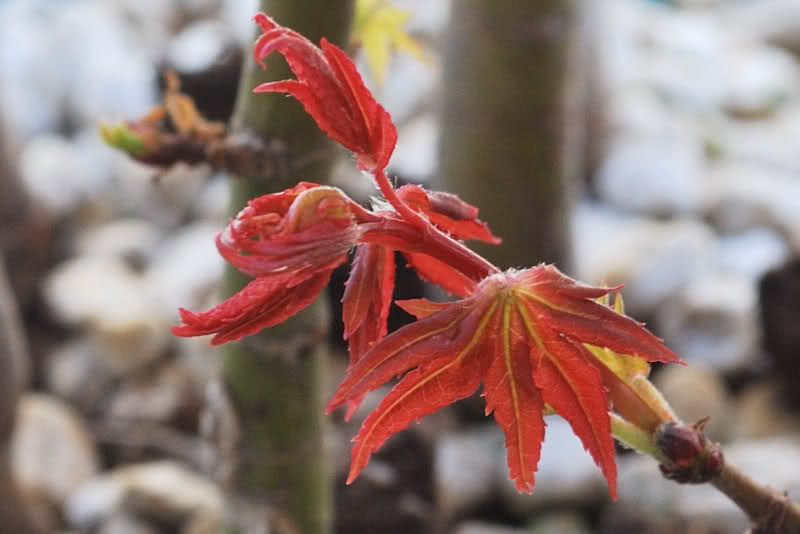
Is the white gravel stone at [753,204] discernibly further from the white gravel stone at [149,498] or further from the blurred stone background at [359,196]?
the white gravel stone at [149,498]

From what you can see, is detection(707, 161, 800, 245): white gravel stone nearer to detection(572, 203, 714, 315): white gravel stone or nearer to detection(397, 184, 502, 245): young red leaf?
detection(572, 203, 714, 315): white gravel stone

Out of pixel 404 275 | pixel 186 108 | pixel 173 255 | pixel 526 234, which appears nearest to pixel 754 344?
pixel 526 234

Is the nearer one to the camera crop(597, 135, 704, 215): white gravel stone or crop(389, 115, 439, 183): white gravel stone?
crop(389, 115, 439, 183): white gravel stone

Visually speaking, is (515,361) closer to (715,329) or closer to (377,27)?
(377,27)

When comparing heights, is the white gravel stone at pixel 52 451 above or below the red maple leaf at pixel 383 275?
below

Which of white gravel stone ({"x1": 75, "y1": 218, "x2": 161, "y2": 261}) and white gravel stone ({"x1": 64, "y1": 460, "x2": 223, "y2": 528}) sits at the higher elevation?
white gravel stone ({"x1": 75, "y1": 218, "x2": 161, "y2": 261})

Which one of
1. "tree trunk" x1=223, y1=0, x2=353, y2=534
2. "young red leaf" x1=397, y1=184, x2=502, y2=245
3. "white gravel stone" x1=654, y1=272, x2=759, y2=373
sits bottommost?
"white gravel stone" x1=654, y1=272, x2=759, y2=373

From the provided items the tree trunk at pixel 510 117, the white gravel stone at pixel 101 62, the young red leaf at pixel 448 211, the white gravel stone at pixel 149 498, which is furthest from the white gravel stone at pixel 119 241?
the young red leaf at pixel 448 211

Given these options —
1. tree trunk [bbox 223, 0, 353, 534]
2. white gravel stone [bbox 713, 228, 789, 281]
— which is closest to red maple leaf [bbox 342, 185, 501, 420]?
tree trunk [bbox 223, 0, 353, 534]
